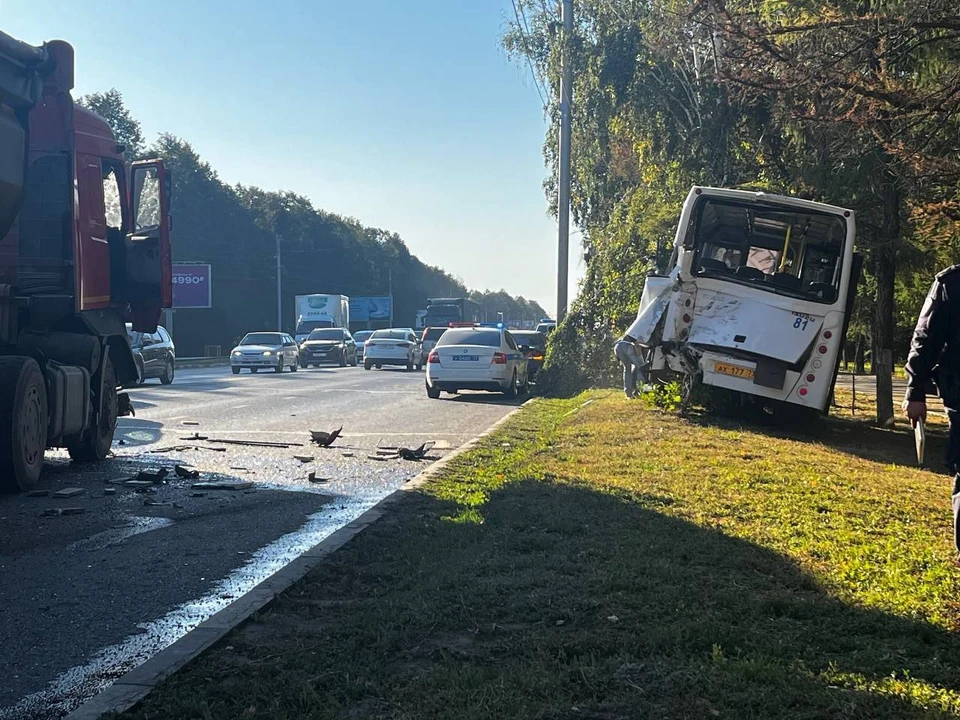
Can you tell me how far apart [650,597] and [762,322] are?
9051 millimetres

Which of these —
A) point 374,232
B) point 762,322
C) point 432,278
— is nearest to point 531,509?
point 762,322

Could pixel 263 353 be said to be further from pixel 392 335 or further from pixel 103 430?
pixel 103 430

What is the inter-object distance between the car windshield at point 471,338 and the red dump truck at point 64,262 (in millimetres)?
11212

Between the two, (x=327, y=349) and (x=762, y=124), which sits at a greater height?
(x=762, y=124)

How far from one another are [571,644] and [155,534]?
156 inches

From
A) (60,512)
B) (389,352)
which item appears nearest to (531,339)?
(389,352)

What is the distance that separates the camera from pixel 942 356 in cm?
500

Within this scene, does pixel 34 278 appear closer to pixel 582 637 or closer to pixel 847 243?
pixel 582 637

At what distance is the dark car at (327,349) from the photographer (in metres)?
44.9

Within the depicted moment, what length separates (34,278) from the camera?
953 centimetres

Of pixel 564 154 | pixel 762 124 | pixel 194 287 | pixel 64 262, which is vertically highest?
pixel 564 154

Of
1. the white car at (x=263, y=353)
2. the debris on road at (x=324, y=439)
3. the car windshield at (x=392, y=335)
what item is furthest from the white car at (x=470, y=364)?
the car windshield at (x=392, y=335)

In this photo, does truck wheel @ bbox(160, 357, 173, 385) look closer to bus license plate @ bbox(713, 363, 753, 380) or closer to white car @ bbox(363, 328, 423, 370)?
white car @ bbox(363, 328, 423, 370)

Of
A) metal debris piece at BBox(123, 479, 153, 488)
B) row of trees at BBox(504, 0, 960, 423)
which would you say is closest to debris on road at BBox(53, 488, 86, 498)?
metal debris piece at BBox(123, 479, 153, 488)
